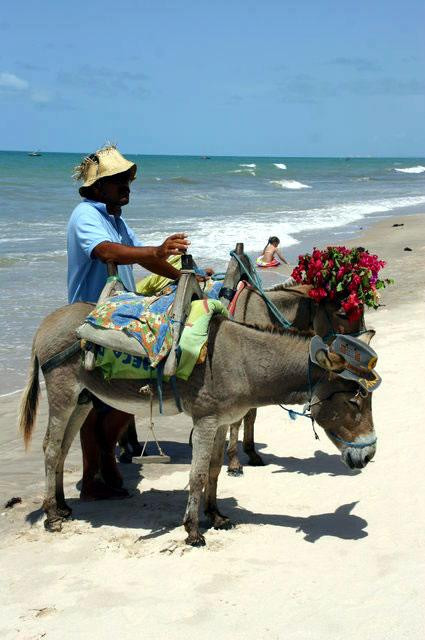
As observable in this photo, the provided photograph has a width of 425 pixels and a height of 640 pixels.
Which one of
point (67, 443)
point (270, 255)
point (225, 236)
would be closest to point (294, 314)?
point (67, 443)

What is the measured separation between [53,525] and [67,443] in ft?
1.85

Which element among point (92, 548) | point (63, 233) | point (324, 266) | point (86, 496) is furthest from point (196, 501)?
point (63, 233)

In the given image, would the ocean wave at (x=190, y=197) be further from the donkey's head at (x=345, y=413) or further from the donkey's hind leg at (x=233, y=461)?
the donkey's head at (x=345, y=413)

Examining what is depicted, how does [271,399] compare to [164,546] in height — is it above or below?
above

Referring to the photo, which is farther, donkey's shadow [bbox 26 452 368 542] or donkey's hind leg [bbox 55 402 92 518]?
donkey's hind leg [bbox 55 402 92 518]

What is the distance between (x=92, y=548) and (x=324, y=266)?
114 inches

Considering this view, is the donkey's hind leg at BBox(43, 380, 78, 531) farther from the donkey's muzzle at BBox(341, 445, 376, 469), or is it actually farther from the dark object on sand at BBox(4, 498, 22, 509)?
the donkey's muzzle at BBox(341, 445, 376, 469)

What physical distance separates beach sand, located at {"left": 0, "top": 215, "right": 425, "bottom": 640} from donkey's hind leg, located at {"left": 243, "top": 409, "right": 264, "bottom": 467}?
0.13 meters

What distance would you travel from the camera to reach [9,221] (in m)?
28.4

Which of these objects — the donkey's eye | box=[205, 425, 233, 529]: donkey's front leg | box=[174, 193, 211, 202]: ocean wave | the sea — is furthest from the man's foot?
box=[174, 193, 211, 202]: ocean wave

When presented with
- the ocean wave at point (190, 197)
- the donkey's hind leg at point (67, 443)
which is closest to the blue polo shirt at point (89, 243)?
the donkey's hind leg at point (67, 443)

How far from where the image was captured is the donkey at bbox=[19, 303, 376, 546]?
193 inches

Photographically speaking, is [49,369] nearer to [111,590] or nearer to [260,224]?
[111,590]

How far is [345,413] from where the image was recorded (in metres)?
4.92
